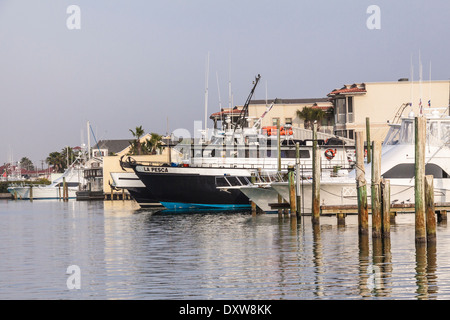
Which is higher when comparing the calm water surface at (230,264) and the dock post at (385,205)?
the dock post at (385,205)

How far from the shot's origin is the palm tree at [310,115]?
84.9 m

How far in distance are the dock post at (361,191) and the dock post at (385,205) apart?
4.99 ft

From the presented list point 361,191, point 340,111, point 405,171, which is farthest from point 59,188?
point 361,191

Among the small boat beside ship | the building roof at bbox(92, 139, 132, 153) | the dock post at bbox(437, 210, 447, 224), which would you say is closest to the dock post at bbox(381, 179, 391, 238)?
the dock post at bbox(437, 210, 447, 224)

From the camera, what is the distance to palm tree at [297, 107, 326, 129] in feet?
279

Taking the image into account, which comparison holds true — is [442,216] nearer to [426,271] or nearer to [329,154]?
[426,271]

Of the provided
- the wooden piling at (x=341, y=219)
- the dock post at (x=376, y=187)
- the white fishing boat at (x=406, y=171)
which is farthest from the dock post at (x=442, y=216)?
the dock post at (x=376, y=187)

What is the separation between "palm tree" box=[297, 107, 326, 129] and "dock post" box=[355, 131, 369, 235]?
55.7m

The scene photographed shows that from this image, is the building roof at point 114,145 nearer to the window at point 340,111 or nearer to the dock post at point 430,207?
the window at point 340,111

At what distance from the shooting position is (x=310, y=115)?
281ft

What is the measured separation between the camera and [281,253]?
1003 inches

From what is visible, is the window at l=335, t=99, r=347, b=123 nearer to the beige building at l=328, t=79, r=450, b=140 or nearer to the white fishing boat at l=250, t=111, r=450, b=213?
the beige building at l=328, t=79, r=450, b=140
